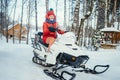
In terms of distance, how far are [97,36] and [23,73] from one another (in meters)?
17.3

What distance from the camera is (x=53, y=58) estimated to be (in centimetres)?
751

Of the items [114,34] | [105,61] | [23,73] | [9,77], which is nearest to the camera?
[9,77]

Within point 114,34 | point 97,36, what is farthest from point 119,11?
point 97,36

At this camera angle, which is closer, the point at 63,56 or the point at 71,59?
the point at 71,59

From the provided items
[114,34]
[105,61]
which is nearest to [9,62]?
[105,61]

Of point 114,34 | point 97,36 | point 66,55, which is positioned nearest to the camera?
point 66,55

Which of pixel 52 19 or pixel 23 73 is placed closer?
pixel 23 73

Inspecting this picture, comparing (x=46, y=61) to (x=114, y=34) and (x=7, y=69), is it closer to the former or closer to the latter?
(x=7, y=69)

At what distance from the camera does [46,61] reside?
779 centimetres

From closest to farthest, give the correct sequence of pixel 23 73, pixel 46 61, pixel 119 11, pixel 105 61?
pixel 23 73 → pixel 46 61 → pixel 105 61 → pixel 119 11

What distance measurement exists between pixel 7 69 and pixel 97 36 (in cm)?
1719

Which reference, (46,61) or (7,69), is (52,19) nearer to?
(46,61)

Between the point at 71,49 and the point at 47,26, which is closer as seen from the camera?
the point at 71,49

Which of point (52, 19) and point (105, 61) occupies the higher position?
point (52, 19)
